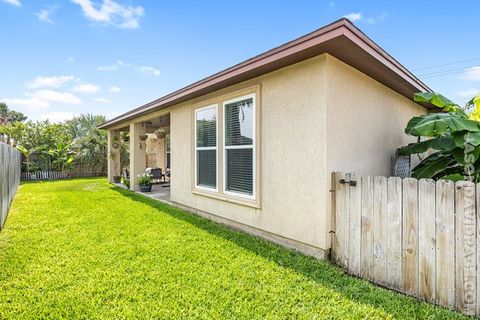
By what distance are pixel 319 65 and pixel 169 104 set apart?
17.4ft

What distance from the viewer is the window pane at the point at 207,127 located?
6.49 meters

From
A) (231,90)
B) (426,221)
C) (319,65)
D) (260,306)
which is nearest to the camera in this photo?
(260,306)

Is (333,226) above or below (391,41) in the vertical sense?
below

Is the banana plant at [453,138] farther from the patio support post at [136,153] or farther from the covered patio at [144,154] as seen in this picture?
the patio support post at [136,153]

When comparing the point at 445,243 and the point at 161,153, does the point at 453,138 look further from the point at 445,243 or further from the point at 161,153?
the point at 161,153

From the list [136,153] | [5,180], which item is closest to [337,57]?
[5,180]

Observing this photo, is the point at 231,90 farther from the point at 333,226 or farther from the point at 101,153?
the point at 101,153

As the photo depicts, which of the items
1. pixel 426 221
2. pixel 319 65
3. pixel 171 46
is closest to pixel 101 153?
pixel 171 46

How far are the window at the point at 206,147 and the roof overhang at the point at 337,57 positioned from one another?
2.20 feet

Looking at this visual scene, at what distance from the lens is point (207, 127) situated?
6758 mm

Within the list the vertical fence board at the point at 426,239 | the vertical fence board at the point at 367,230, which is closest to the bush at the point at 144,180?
the vertical fence board at the point at 367,230

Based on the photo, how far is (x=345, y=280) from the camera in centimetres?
349

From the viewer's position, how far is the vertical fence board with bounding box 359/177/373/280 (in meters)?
3.60

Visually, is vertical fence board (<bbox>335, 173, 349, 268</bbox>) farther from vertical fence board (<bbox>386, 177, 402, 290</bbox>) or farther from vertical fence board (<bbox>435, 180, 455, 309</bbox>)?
vertical fence board (<bbox>435, 180, 455, 309</bbox>)
